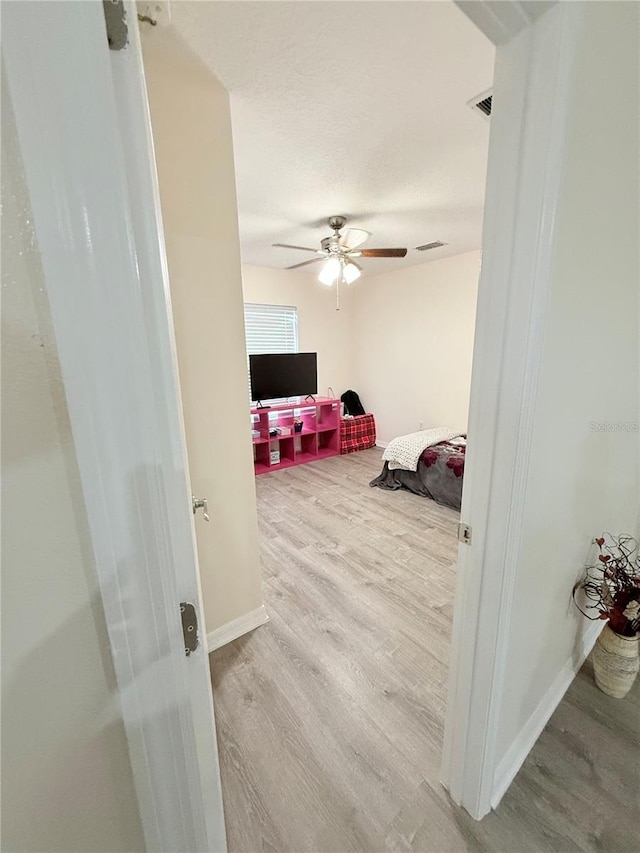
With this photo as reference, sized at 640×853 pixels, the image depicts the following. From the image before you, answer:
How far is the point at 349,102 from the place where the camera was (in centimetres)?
150

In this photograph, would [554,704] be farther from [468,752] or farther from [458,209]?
[458,209]

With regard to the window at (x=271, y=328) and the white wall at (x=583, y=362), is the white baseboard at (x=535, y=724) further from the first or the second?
the window at (x=271, y=328)

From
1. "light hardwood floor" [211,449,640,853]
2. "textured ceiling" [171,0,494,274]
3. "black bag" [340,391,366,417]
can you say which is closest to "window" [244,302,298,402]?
"black bag" [340,391,366,417]

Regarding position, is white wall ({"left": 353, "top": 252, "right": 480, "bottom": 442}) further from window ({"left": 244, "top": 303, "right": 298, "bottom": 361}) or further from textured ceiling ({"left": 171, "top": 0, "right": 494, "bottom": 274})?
textured ceiling ({"left": 171, "top": 0, "right": 494, "bottom": 274})

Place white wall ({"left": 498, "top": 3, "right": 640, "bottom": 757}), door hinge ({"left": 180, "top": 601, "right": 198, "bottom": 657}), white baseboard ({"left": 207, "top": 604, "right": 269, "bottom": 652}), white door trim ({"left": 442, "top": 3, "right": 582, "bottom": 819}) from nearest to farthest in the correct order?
door hinge ({"left": 180, "top": 601, "right": 198, "bottom": 657})
white door trim ({"left": 442, "top": 3, "right": 582, "bottom": 819})
white wall ({"left": 498, "top": 3, "right": 640, "bottom": 757})
white baseboard ({"left": 207, "top": 604, "right": 269, "bottom": 652})

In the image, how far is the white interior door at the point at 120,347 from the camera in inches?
12.9

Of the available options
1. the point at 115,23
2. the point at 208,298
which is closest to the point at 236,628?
the point at 208,298

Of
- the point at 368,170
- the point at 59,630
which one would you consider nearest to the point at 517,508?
the point at 59,630

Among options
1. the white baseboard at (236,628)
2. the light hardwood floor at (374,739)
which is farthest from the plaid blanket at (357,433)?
the white baseboard at (236,628)

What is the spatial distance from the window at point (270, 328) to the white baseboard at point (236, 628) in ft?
10.2

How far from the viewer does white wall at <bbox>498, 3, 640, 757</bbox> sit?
2.69 feet

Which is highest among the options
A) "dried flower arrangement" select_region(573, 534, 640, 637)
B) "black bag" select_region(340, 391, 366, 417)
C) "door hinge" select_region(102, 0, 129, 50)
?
"door hinge" select_region(102, 0, 129, 50)

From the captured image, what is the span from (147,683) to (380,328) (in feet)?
16.5

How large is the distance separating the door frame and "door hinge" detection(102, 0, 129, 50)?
0.05 ft
